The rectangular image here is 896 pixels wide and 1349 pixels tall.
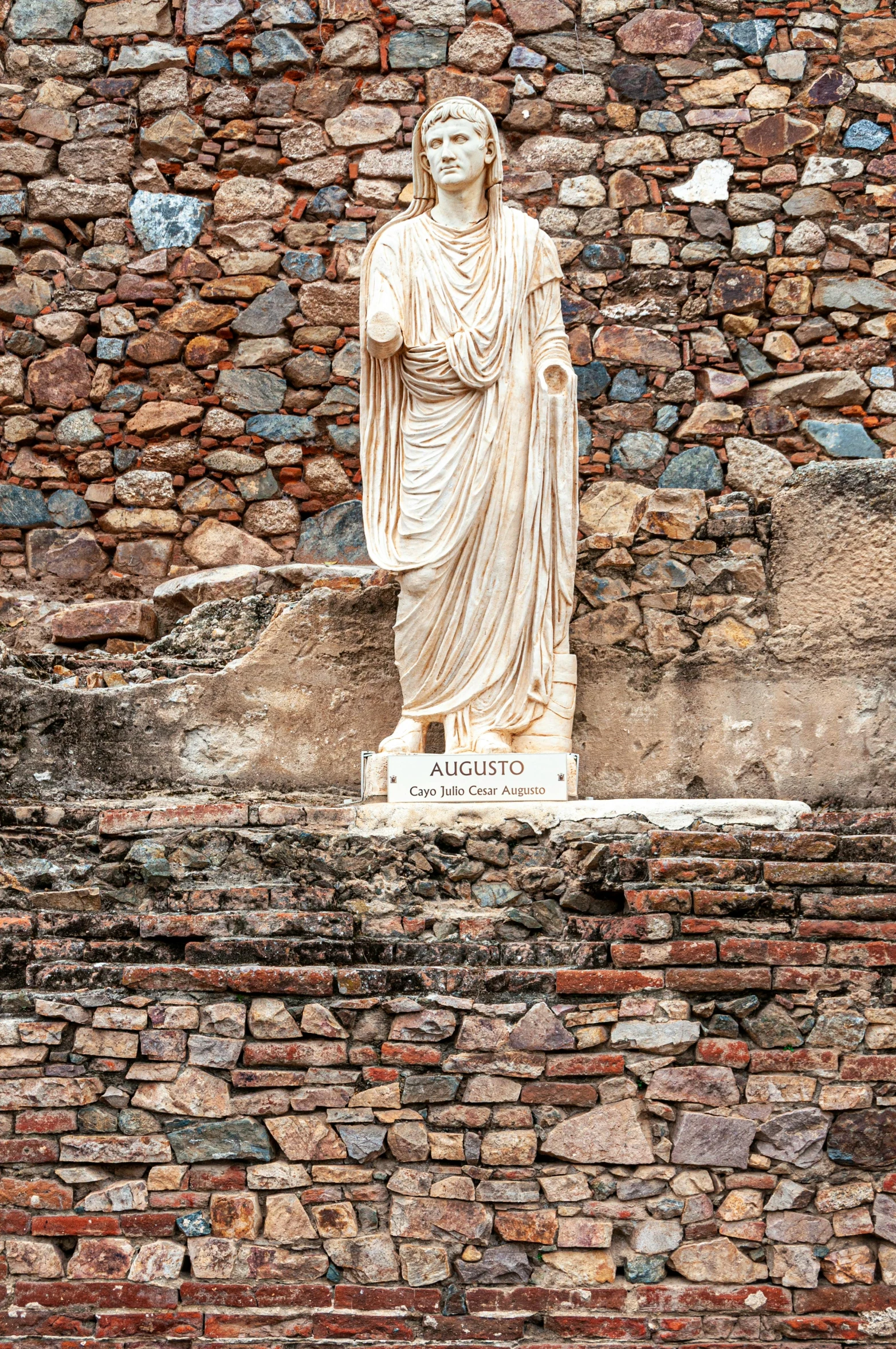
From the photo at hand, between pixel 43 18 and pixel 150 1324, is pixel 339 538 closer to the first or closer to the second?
pixel 43 18

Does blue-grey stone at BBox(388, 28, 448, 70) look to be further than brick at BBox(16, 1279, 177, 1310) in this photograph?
Yes

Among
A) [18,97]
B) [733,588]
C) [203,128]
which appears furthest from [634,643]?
[18,97]

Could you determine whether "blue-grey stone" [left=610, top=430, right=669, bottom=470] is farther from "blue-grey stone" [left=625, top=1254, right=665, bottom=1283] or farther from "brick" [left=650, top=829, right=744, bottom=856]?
"blue-grey stone" [left=625, top=1254, right=665, bottom=1283]

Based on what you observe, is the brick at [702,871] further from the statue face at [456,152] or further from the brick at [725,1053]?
the statue face at [456,152]

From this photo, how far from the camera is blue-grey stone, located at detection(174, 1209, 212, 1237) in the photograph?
4.81 m

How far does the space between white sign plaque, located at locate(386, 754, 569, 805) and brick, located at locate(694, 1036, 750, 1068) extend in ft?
3.98

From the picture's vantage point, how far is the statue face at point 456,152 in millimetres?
6207

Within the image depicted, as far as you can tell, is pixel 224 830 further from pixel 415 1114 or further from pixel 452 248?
pixel 452 248

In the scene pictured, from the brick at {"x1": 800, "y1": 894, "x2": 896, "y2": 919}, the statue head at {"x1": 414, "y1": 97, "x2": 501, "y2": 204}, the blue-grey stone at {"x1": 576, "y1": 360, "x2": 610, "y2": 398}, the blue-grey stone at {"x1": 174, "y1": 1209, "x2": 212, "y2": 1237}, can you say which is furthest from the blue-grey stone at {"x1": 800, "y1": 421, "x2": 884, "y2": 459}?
the blue-grey stone at {"x1": 174, "y1": 1209, "x2": 212, "y2": 1237}

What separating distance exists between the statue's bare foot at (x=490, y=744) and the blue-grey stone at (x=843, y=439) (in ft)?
10.3

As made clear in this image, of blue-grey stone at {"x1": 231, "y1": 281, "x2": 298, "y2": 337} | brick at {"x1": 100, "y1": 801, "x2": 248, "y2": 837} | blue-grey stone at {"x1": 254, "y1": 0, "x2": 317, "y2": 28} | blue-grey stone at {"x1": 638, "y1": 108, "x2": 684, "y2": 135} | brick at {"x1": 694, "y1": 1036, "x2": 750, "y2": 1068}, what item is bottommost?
brick at {"x1": 694, "y1": 1036, "x2": 750, "y2": 1068}

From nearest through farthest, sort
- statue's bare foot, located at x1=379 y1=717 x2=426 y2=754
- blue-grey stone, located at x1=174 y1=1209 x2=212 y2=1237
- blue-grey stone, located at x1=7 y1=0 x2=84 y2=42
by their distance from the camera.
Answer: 1. blue-grey stone, located at x1=174 y1=1209 x2=212 y2=1237
2. statue's bare foot, located at x1=379 y1=717 x2=426 y2=754
3. blue-grey stone, located at x1=7 y1=0 x2=84 y2=42

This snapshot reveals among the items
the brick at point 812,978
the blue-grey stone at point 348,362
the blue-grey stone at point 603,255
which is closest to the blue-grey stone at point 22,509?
the blue-grey stone at point 348,362

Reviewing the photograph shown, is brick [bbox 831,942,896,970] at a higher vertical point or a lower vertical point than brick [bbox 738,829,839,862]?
lower
